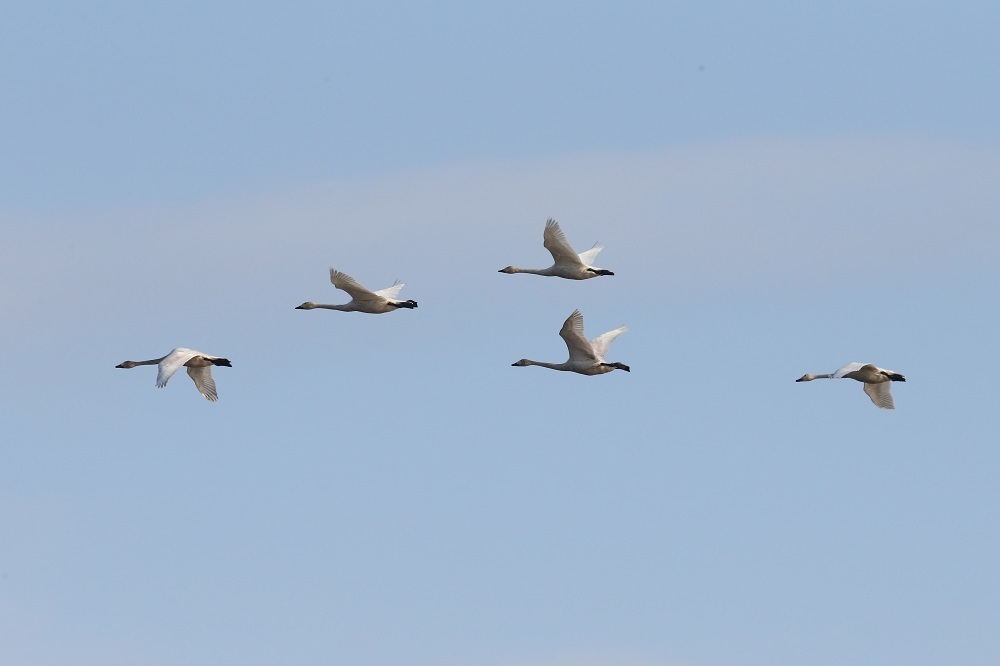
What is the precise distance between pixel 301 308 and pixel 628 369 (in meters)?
11.6

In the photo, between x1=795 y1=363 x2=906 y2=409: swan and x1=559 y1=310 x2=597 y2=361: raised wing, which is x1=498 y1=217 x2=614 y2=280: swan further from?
x1=795 y1=363 x2=906 y2=409: swan

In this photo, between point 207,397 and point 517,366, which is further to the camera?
point 517,366

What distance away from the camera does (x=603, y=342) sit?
243 ft

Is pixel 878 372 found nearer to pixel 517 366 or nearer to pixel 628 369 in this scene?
pixel 628 369

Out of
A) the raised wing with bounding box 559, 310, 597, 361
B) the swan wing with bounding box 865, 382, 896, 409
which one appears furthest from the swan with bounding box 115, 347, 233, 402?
the swan wing with bounding box 865, 382, 896, 409

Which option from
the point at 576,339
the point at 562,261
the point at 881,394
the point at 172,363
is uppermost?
the point at 562,261

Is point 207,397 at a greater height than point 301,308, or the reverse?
point 301,308

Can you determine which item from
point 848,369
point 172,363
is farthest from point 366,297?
point 848,369

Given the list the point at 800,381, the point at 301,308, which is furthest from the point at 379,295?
the point at 800,381

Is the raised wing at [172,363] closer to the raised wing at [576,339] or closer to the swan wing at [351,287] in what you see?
the swan wing at [351,287]

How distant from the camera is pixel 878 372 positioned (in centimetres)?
7138

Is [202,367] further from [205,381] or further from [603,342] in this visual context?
[603,342]

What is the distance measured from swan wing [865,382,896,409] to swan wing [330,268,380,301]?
15.2 m

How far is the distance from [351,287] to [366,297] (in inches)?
50.4
